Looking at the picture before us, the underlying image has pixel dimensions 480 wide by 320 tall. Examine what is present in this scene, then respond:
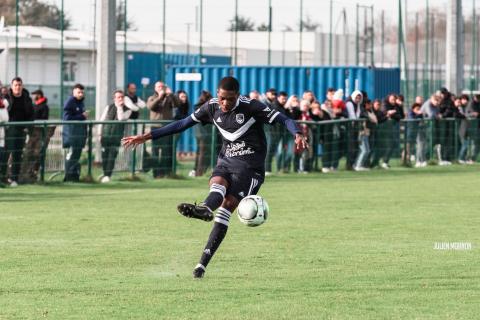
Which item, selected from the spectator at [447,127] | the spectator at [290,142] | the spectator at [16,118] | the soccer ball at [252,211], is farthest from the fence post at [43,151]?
the spectator at [447,127]

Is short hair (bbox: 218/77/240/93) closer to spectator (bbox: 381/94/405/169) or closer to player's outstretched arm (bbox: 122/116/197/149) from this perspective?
player's outstretched arm (bbox: 122/116/197/149)

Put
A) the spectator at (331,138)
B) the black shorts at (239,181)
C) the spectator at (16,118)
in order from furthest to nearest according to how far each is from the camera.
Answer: the spectator at (331,138)
the spectator at (16,118)
the black shorts at (239,181)

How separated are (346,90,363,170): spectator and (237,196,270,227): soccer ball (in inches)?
742

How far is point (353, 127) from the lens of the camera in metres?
30.8

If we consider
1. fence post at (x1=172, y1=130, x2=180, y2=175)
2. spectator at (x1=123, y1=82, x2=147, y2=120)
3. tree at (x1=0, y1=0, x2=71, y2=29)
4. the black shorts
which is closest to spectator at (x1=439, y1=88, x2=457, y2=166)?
fence post at (x1=172, y1=130, x2=180, y2=175)

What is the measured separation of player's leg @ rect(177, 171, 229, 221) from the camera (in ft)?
37.4

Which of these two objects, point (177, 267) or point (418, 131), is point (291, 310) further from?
point (418, 131)

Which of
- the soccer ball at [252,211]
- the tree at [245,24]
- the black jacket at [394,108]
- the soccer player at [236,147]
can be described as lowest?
the soccer ball at [252,211]

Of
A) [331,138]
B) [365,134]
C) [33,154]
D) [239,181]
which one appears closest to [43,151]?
[33,154]

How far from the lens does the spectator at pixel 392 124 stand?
32.2 metres

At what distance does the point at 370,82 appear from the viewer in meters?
37.1

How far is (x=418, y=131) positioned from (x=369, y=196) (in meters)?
11.2

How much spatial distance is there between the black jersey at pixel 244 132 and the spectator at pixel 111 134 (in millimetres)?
13140

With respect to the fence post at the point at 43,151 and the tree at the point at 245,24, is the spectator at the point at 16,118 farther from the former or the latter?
the tree at the point at 245,24
